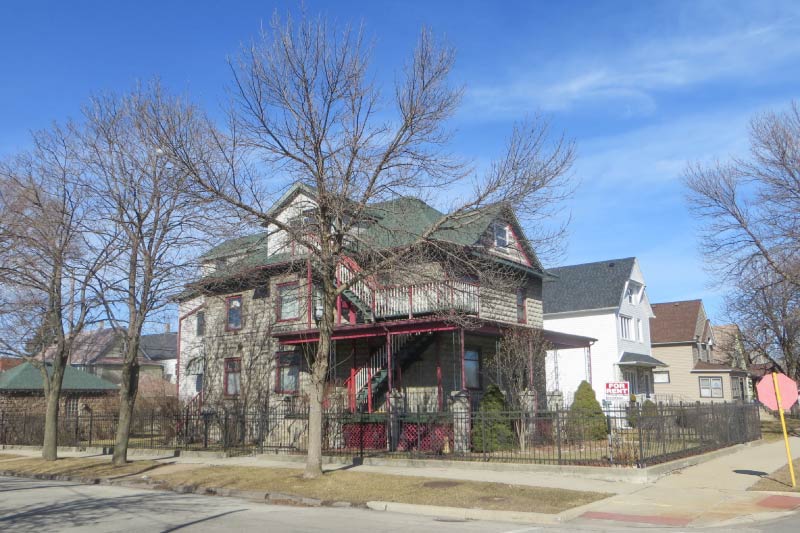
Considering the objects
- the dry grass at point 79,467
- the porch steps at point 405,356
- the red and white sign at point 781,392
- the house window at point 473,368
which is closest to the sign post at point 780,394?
the red and white sign at point 781,392

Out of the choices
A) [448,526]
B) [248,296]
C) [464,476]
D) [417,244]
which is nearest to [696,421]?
[464,476]

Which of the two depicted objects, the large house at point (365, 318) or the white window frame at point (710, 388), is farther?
the white window frame at point (710, 388)

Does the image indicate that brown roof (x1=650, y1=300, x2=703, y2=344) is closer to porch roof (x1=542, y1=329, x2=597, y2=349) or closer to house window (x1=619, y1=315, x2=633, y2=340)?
house window (x1=619, y1=315, x2=633, y2=340)

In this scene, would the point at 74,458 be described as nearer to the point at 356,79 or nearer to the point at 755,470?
the point at 356,79

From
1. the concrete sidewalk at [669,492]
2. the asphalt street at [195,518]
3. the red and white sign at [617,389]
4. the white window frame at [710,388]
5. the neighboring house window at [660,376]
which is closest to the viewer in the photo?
the asphalt street at [195,518]

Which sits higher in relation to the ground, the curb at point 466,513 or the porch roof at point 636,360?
the porch roof at point 636,360

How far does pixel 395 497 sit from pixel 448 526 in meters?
2.70

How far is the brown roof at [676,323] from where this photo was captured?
156ft

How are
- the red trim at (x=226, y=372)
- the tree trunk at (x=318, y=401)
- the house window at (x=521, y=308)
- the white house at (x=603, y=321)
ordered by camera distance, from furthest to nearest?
the white house at (x=603, y=321) < the house window at (x=521, y=308) < the red trim at (x=226, y=372) < the tree trunk at (x=318, y=401)

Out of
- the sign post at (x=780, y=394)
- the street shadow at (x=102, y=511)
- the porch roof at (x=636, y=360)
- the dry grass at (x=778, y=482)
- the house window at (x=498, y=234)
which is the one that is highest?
the house window at (x=498, y=234)

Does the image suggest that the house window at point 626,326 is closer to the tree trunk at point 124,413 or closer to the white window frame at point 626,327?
the white window frame at point 626,327

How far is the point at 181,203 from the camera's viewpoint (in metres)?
17.3

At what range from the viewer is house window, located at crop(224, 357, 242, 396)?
27.5m

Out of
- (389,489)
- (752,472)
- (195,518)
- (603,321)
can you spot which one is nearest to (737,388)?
(603,321)
